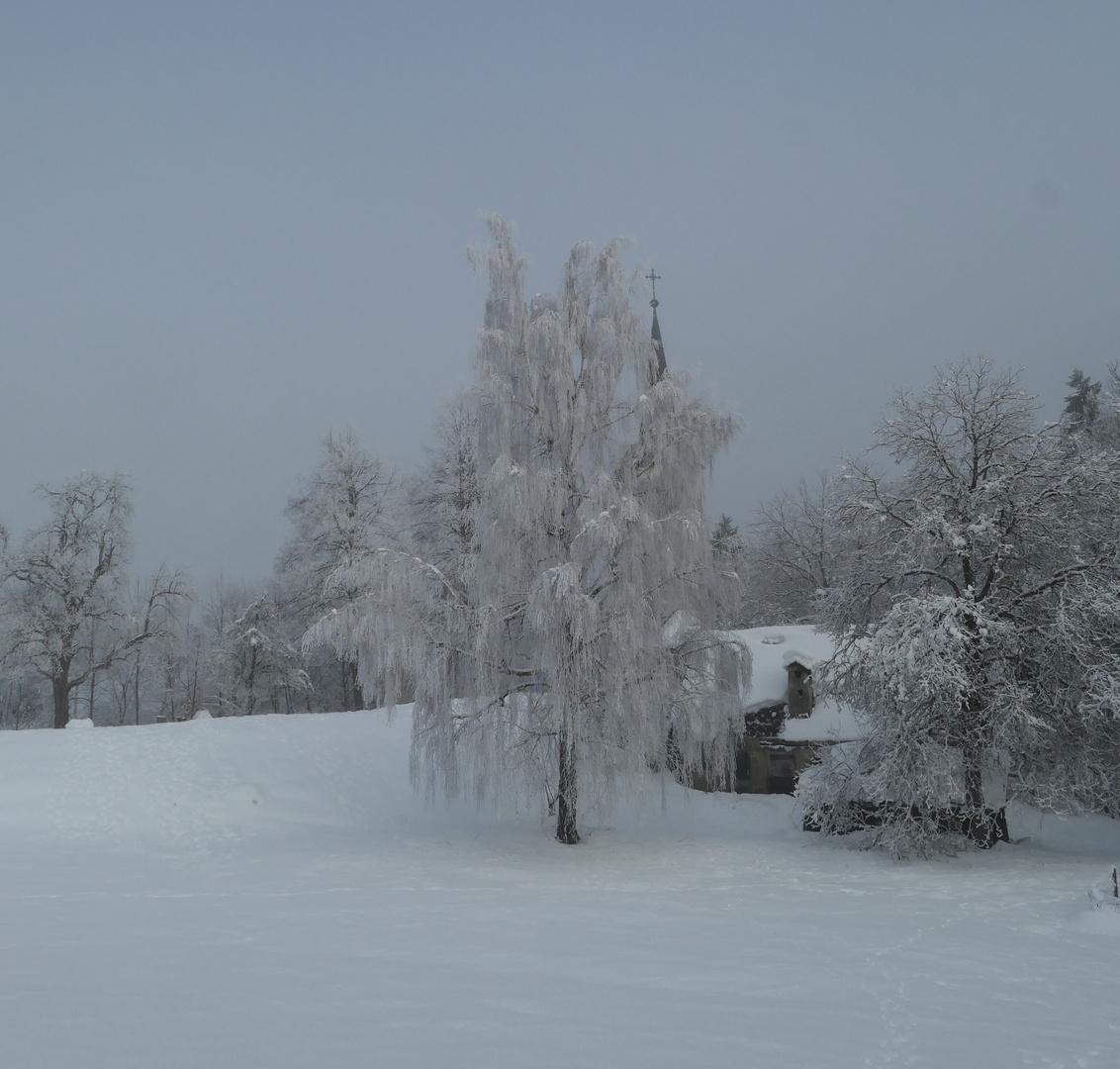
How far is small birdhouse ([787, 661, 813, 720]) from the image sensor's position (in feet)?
66.4

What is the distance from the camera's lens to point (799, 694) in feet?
66.6

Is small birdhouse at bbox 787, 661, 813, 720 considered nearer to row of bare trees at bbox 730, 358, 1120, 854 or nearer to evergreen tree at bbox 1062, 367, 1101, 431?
row of bare trees at bbox 730, 358, 1120, 854

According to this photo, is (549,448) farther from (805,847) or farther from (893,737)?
(805,847)

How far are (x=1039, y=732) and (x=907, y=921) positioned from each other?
19.0 feet

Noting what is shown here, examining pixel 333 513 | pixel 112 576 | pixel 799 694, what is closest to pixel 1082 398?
pixel 799 694

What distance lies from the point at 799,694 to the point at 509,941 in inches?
537

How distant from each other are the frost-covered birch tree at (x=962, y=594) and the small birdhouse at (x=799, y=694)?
4.40 metres

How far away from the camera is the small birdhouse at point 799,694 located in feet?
66.4

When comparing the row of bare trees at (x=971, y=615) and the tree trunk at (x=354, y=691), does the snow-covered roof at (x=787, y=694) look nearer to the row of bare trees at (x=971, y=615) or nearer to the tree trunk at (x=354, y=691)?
the row of bare trees at (x=971, y=615)

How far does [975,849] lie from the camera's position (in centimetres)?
1471

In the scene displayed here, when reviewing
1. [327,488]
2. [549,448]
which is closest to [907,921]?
[549,448]

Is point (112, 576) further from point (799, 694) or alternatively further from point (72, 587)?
point (799, 694)

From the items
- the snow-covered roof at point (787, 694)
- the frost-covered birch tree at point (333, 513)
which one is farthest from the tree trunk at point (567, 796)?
the frost-covered birch tree at point (333, 513)

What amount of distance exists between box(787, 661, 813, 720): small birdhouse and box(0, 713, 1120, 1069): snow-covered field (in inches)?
128
